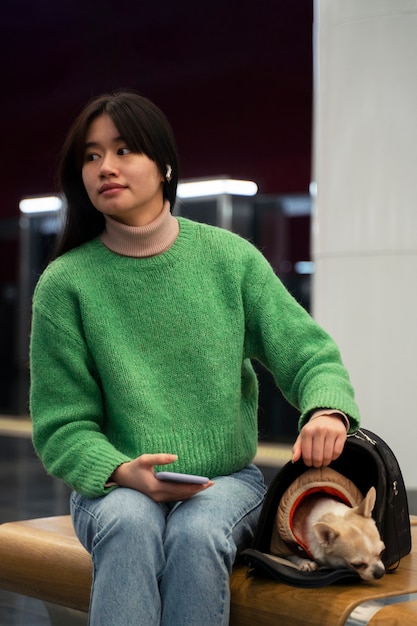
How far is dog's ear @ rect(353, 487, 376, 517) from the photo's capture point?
2273 mm

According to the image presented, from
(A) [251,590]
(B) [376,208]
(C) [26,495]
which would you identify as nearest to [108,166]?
(A) [251,590]

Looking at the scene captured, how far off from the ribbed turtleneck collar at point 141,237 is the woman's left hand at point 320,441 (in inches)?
24.6

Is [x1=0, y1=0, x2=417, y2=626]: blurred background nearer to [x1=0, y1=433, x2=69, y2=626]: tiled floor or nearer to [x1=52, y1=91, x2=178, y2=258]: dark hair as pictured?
[x1=0, y1=433, x2=69, y2=626]: tiled floor

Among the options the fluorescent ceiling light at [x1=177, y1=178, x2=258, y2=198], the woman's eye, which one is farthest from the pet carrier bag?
the fluorescent ceiling light at [x1=177, y1=178, x2=258, y2=198]

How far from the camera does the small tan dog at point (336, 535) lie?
2.22m

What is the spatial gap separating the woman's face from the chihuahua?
87 cm

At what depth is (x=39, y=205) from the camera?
1370 centimetres

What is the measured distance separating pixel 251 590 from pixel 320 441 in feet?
1.21

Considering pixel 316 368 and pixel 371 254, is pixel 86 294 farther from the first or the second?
pixel 371 254

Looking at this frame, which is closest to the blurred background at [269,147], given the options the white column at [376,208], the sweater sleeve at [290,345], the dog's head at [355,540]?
the white column at [376,208]

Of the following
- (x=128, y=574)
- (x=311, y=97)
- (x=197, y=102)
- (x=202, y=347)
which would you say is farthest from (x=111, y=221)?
(x=197, y=102)

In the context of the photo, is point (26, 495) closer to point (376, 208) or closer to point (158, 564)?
point (376, 208)

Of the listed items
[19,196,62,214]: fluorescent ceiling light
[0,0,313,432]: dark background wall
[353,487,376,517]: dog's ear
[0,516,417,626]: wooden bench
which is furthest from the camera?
[19,196,62,214]: fluorescent ceiling light

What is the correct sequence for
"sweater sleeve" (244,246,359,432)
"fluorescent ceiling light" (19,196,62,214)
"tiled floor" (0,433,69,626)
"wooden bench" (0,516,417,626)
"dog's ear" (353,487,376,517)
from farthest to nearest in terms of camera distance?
"fluorescent ceiling light" (19,196,62,214) → "tiled floor" (0,433,69,626) → "sweater sleeve" (244,246,359,432) → "dog's ear" (353,487,376,517) → "wooden bench" (0,516,417,626)
